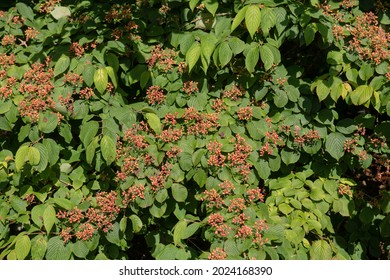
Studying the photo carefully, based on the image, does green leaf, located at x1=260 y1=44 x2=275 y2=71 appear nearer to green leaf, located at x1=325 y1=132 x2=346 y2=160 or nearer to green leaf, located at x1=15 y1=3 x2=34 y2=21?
green leaf, located at x1=325 y1=132 x2=346 y2=160

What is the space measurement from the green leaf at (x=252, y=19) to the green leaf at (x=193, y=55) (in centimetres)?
28

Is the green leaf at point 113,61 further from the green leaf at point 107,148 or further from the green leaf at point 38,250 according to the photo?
the green leaf at point 38,250

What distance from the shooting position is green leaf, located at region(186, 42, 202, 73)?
257 cm

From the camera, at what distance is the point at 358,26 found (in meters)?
2.74

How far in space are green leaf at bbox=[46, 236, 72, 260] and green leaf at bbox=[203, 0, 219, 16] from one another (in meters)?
1.41

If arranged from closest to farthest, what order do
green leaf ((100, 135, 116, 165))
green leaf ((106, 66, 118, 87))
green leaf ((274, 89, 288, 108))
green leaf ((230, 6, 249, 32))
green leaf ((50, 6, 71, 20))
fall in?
1. green leaf ((100, 135, 116, 165))
2. green leaf ((230, 6, 249, 32))
3. green leaf ((106, 66, 118, 87))
4. green leaf ((274, 89, 288, 108))
5. green leaf ((50, 6, 71, 20))

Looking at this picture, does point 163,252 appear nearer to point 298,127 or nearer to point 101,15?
point 298,127

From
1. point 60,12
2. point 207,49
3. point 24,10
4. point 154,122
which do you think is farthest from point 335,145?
point 24,10

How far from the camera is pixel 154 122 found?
2543 millimetres

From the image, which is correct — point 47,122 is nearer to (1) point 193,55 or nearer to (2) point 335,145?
(1) point 193,55

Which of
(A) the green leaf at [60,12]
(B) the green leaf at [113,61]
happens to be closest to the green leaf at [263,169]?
(B) the green leaf at [113,61]

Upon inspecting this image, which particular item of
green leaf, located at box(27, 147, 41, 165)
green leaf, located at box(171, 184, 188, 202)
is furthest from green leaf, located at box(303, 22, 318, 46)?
green leaf, located at box(27, 147, 41, 165)
